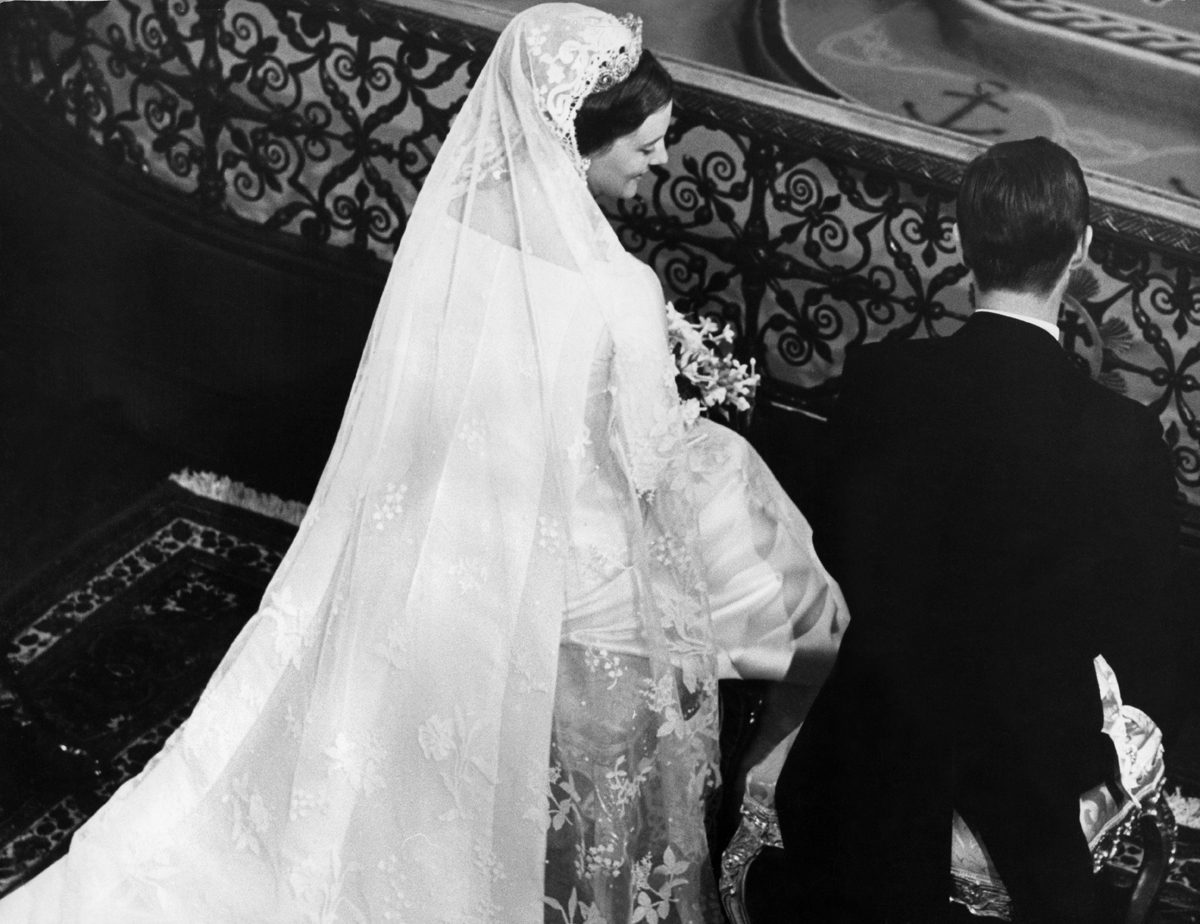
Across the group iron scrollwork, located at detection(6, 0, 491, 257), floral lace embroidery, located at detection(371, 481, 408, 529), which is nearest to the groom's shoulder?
floral lace embroidery, located at detection(371, 481, 408, 529)

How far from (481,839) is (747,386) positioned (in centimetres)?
120

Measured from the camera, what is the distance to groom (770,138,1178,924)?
8.32 feet

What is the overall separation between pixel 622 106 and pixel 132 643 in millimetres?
1930

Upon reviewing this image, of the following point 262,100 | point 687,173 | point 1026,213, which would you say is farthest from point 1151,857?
point 262,100

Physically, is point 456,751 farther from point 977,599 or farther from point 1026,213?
point 1026,213

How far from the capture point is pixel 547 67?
272 centimetres

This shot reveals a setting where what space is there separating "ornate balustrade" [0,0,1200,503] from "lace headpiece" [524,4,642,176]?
3.16ft

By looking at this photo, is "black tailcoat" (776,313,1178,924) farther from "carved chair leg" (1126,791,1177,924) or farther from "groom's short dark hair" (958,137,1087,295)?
"carved chair leg" (1126,791,1177,924)

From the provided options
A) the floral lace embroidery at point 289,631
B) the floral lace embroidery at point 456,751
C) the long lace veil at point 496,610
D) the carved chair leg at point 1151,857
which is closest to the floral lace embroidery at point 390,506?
the long lace veil at point 496,610

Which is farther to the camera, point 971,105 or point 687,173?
point 971,105

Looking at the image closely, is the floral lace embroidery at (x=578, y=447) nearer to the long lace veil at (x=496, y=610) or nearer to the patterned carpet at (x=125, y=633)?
the long lace veil at (x=496, y=610)

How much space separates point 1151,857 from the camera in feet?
9.14

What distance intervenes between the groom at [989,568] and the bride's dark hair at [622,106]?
61 centimetres

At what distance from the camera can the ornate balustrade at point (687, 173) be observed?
11.4ft
